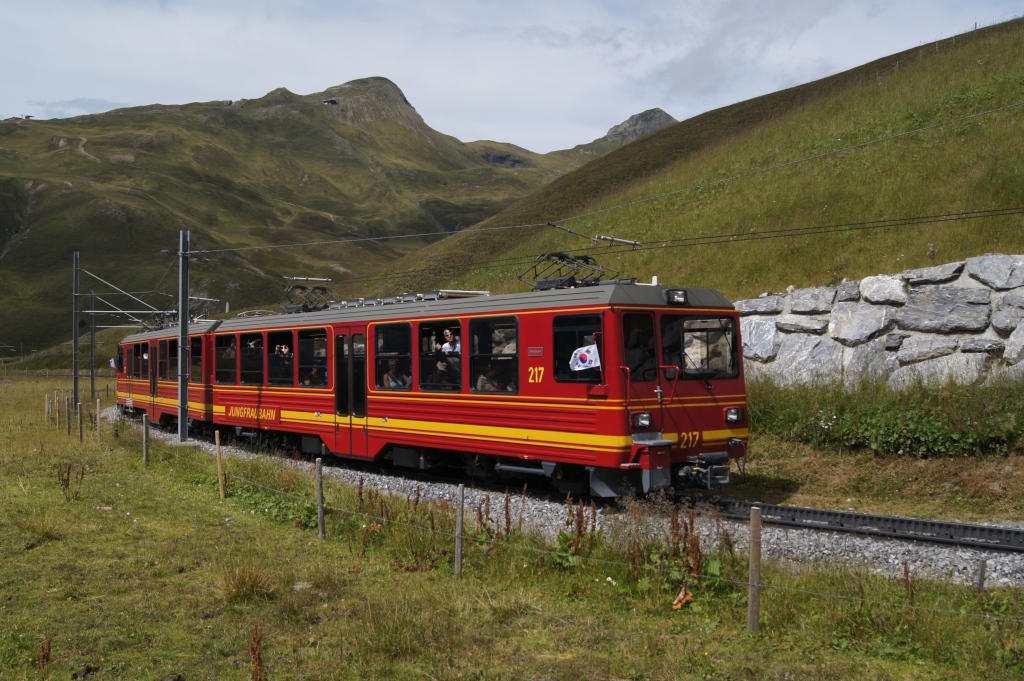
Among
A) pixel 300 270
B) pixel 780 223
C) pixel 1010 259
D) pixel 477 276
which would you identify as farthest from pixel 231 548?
pixel 300 270

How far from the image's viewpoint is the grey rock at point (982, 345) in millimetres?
16641

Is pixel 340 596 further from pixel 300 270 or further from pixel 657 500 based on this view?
pixel 300 270

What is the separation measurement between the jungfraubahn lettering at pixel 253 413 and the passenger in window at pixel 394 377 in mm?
4616

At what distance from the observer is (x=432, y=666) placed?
6695 mm

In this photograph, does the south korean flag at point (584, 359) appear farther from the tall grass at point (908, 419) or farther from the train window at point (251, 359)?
the train window at point (251, 359)

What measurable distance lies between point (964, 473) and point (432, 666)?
958 centimetres

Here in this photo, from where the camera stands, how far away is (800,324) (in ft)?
65.9

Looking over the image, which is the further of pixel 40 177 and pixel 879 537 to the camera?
pixel 40 177

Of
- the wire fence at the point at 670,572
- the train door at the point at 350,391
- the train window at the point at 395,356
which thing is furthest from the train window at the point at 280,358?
the wire fence at the point at 670,572

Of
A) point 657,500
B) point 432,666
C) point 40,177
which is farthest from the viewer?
point 40,177

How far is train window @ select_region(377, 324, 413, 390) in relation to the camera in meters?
15.4

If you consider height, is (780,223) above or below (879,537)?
above

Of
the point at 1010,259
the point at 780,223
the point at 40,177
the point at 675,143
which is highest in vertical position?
the point at 40,177

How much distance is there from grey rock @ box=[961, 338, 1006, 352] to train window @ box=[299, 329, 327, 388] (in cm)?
1273
